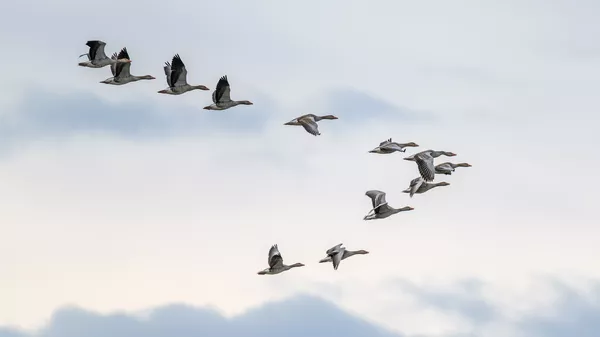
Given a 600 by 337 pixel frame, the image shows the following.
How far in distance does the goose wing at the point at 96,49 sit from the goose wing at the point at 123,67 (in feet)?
6.98

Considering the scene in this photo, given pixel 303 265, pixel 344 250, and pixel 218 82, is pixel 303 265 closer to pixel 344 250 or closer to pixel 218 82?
pixel 344 250

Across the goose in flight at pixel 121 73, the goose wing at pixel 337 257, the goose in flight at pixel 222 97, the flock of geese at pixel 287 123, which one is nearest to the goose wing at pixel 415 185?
the flock of geese at pixel 287 123

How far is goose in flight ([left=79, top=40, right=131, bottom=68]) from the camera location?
368ft

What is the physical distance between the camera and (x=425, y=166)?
102875 mm

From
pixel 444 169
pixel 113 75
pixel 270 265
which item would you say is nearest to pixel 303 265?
pixel 270 265

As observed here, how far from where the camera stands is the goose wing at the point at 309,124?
10597 cm

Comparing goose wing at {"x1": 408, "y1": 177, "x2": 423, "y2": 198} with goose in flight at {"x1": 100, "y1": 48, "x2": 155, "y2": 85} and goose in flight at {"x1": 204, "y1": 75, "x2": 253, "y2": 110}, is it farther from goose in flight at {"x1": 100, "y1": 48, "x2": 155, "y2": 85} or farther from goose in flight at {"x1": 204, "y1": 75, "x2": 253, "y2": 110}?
goose in flight at {"x1": 100, "y1": 48, "x2": 155, "y2": 85}

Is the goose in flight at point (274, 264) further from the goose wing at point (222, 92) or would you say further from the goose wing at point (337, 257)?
the goose wing at point (222, 92)

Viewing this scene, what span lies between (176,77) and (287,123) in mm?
9433

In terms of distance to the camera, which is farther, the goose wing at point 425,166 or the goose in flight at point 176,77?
the goose in flight at point 176,77

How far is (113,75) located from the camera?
115625mm

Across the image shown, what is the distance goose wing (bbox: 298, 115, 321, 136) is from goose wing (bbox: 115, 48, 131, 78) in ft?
46.5

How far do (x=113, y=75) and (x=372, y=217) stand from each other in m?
22.0

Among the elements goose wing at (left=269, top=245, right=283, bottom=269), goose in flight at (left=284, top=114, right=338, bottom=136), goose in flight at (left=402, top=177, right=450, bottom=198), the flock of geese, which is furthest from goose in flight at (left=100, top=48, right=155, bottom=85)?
goose in flight at (left=402, top=177, right=450, bottom=198)
